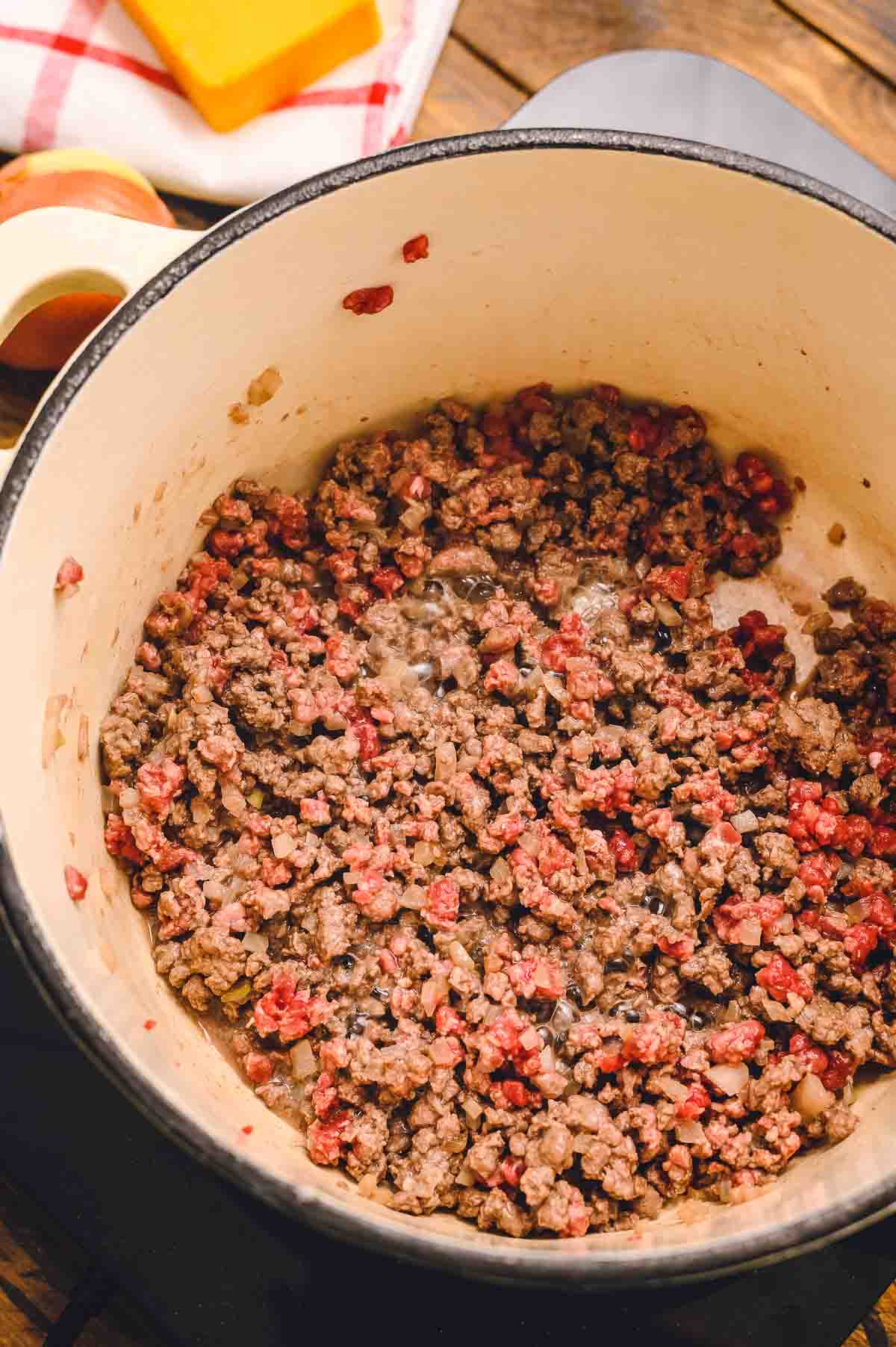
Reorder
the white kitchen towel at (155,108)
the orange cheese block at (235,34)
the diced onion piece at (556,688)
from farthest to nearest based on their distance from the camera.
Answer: the white kitchen towel at (155,108) < the orange cheese block at (235,34) < the diced onion piece at (556,688)

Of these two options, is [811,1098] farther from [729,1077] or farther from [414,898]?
[414,898]

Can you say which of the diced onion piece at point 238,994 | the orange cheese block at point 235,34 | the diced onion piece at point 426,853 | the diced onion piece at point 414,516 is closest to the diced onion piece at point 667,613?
the diced onion piece at point 414,516

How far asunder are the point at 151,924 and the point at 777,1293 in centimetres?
86

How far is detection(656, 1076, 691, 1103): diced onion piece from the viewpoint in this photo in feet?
4.67

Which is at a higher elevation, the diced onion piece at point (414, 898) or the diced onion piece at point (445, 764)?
the diced onion piece at point (445, 764)

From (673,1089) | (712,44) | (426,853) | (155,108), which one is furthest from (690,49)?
(673,1089)

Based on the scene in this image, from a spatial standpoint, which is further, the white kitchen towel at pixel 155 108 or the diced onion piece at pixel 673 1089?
the white kitchen towel at pixel 155 108

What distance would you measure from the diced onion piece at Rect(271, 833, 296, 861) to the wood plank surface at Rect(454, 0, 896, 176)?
1243 mm

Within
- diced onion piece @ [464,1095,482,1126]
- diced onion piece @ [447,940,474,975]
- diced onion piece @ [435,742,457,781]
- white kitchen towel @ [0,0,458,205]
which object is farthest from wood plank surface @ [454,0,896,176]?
diced onion piece @ [464,1095,482,1126]

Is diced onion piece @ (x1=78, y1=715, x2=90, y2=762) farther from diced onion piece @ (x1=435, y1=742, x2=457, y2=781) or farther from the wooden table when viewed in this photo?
the wooden table

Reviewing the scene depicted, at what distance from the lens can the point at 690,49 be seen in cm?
196

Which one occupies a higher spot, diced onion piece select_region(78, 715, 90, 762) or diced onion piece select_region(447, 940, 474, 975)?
diced onion piece select_region(78, 715, 90, 762)

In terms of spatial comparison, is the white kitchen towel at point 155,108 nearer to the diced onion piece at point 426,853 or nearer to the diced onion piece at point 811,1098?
the diced onion piece at point 426,853

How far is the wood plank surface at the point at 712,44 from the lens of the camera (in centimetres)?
195
